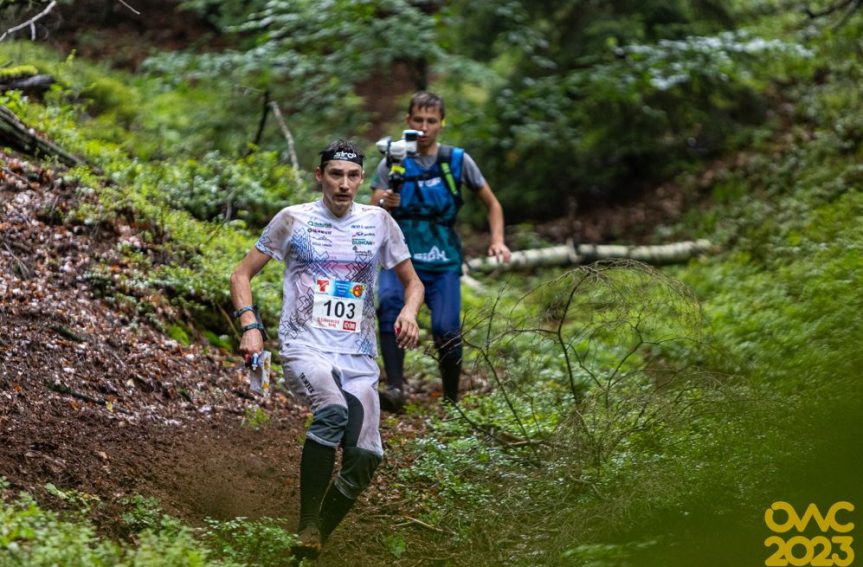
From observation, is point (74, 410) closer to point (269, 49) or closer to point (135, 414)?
point (135, 414)

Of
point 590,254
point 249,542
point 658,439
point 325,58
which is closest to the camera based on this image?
point 249,542

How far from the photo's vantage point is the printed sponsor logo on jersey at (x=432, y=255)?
782 cm

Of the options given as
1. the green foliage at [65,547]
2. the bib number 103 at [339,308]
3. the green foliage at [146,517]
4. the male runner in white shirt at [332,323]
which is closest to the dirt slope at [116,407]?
the green foliage at [146,517]

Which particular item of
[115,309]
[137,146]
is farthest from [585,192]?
[115,309]

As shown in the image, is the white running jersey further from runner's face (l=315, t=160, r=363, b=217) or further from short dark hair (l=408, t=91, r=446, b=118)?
short dark hair (l=408, t=91, r=446, b=118)

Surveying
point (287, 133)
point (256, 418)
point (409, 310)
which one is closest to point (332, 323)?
point (409, 310)

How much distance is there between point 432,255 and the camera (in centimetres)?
783

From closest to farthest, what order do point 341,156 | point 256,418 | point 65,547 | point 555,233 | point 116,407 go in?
point 65,547
point 341,156
point 116,407
point 256,418
point 555,233

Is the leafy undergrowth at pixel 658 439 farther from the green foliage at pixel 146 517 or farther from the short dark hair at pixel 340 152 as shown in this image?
the green foliage at pixel 146 517

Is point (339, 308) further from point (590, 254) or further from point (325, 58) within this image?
point (590, 254)

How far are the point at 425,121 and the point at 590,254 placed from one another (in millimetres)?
7031

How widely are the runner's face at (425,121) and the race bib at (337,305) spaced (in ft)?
8.29

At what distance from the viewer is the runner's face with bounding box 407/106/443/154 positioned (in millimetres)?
7688

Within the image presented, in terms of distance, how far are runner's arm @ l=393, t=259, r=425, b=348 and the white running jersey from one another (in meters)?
0.22
